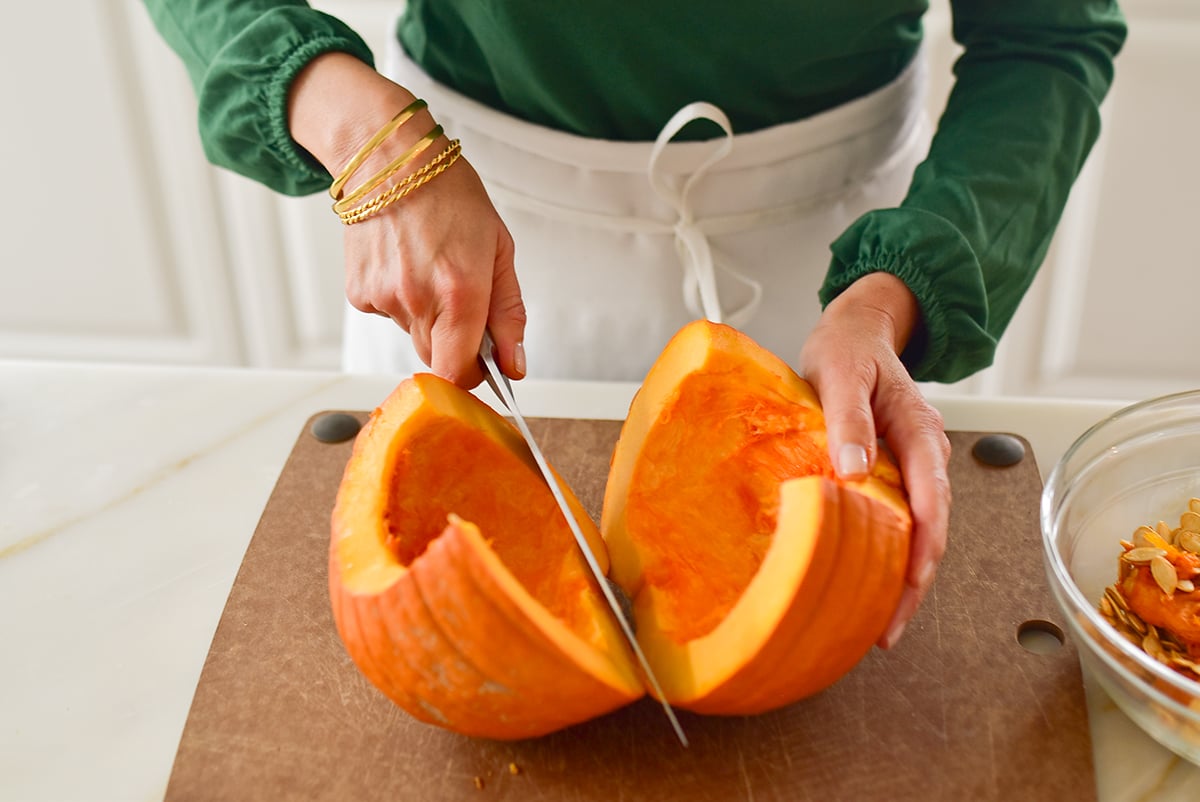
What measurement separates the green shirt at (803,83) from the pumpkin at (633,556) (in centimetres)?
23

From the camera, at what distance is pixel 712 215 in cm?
115

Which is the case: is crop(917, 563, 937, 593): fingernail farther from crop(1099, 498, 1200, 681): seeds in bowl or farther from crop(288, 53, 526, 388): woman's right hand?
crop(288, 53, 526, 388): woman's right hand

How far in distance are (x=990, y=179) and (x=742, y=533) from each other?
0.44 metres

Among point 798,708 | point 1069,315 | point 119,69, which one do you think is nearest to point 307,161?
point 798,708

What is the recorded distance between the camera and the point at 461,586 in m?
0.62

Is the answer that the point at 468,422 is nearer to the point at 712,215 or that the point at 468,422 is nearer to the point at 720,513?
the point at 720,513

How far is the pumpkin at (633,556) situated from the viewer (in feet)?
2.09

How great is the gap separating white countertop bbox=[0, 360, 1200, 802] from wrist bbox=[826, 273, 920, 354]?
0.63 feet

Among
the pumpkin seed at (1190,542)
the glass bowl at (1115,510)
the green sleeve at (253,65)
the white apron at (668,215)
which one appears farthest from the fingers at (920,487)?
the green sleeve at (253,65)

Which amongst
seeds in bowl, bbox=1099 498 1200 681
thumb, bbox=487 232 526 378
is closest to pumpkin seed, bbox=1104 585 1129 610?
seeds in bowl, bbox=1099 498 1200 681

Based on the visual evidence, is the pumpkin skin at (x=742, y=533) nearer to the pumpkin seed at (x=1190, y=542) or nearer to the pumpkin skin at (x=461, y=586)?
the pumpkin skin at (x=461, y=586)

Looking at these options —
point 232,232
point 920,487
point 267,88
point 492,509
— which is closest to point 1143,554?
point 920,487

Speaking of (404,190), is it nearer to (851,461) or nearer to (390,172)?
(390,172)

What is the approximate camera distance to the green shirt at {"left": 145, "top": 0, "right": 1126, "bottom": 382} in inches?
36.9
